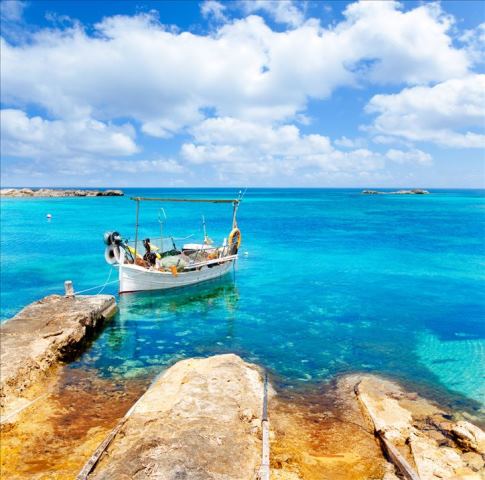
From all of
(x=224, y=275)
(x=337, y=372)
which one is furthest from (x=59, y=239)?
(x=337, y=372)

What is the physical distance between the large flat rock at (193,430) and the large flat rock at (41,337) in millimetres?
3745

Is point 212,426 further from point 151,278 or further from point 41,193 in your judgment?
point 41,193

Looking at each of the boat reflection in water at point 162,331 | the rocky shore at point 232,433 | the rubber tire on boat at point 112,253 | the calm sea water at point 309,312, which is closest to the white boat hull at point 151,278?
the boat reflection in water at point 162,331

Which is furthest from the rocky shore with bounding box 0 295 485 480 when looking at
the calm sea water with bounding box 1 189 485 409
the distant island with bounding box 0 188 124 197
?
the distant island with bounding box 0 188 124 197

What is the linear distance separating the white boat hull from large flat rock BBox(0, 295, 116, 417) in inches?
94.1

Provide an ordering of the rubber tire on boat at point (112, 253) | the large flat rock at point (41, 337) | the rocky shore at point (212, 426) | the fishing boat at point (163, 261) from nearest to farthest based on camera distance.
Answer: the rocky shore at point (212, 426) → the large flat rock at point (41, 337) → the rubber tire on boat at point (112, 253) → the fishing boat at point (163, 261)

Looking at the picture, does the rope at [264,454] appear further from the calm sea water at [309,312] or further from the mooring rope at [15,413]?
the mooring rope at [15,413]

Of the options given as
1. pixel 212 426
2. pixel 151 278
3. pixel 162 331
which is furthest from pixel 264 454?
pixel 151 278

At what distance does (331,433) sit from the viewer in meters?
9.08

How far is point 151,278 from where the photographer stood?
20.7 m

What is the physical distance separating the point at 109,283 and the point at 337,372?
15.4 m

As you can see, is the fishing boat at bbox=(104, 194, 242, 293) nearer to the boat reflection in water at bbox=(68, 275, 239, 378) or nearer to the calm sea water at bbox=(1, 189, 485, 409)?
the boat reflection in water at bbox=(68, 275, 239, 378)

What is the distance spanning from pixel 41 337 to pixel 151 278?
811 cm

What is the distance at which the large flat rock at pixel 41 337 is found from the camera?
409 inches
